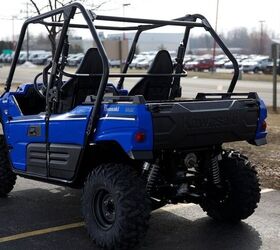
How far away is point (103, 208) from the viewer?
4.68 metres

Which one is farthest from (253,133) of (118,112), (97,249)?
(97,249)

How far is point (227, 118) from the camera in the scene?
4695mm

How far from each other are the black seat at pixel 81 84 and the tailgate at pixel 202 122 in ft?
3.84

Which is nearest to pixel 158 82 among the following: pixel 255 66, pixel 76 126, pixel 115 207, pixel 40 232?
pixel 76 126

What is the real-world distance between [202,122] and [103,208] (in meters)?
1.14

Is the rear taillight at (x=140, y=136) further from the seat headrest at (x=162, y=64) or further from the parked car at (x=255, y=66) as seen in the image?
the parked car at (x=255, y=66)

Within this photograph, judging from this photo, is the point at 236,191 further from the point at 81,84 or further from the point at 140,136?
the point at 81,84

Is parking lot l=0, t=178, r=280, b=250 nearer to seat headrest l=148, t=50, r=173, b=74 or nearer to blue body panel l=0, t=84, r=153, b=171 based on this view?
blue body panel l=0, t=84, r=153, b=171

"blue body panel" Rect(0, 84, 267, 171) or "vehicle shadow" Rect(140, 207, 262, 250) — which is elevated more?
"blue body panel" Rect(0, 84, 267, 171)

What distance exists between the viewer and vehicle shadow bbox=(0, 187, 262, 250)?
4.66 metres

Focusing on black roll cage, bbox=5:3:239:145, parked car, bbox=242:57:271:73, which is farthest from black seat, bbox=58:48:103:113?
parked car, bbox=242:57:271:73

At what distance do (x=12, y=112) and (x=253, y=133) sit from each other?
2.65m

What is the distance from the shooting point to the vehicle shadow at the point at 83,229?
15.3 ft

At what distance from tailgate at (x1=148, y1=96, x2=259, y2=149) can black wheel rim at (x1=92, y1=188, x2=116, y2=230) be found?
27.9 inches
